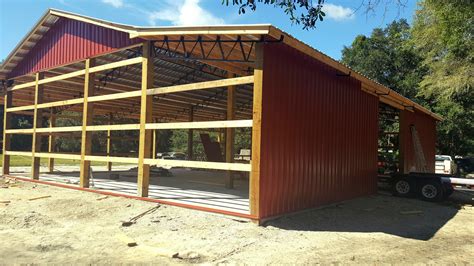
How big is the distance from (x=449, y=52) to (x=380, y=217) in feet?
35.4

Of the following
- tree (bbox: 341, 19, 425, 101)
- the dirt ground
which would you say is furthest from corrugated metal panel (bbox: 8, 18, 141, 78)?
tree (bbox: 341, 19, 425, 101)

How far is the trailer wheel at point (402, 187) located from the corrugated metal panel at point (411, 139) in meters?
2.79

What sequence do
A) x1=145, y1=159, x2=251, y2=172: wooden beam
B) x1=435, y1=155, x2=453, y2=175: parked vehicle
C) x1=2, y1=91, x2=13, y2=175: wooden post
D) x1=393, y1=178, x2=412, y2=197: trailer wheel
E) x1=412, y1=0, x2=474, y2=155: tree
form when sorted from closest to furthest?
1. x1=145, y1=159, x2=251, y2=172: wooden beam
2. x1=412, y1=0, x2=474, y2=155: tree
3. x1=393, y1=178, x2=412, y2=197: trailer wheel
4. x1=2, y1=91, x2=13, y2=175: wooden post
5. x1=435, y1=155, x2=453, y2=175: parked vehicle

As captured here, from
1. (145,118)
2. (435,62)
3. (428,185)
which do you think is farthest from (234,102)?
(435,62)

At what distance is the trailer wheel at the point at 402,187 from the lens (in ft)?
49.3

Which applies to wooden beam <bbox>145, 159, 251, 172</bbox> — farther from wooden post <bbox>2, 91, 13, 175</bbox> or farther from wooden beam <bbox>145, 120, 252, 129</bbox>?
wooden post <bbox>2, 91, 13, 175</bbox>

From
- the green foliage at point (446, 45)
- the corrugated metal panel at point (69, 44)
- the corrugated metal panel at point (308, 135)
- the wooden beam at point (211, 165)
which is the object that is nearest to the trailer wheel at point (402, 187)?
the corrugated metal panel at point (308, 135)

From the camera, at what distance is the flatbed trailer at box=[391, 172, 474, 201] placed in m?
14.3

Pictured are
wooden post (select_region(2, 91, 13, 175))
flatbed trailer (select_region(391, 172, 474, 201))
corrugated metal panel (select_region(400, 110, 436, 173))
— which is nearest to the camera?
flatbed trailer (select_region(391, 172, 474, 201))

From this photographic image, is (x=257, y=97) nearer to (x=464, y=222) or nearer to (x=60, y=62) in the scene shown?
(x=464, y=222)

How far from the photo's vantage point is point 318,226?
9008 millimetres

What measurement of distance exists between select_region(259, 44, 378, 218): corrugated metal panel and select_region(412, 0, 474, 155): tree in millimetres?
3294

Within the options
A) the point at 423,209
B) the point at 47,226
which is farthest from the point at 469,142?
the point at 47,226

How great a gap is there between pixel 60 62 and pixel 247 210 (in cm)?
915
